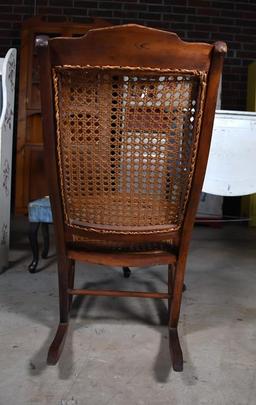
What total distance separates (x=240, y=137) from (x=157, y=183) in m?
1.41

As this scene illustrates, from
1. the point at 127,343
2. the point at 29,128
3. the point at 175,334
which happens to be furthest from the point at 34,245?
the point at 29,128

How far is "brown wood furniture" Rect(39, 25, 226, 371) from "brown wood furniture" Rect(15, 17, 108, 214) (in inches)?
105

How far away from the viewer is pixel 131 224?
1.25 metres

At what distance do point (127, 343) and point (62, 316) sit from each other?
9.7 inches

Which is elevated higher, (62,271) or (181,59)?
(181,59)

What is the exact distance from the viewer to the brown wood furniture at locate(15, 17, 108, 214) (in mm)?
3811

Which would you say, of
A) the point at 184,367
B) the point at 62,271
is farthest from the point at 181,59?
the point at 184,367

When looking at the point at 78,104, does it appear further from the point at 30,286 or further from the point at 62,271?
the point at 30,286

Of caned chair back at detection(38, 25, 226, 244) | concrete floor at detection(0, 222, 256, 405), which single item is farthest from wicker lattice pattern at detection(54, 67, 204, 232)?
concrete floor at detection(0, 222, 256, 405)

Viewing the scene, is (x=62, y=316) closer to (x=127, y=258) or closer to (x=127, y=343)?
(x=127, y=343)

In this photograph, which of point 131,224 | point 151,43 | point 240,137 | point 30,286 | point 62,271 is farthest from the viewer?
point 240,137

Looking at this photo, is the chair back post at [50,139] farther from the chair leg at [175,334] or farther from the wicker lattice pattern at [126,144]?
the chair leg at [175,334]

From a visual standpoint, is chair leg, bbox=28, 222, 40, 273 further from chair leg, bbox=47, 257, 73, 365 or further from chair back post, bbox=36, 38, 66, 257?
chair back post, bbox=36, 38, 66, 257

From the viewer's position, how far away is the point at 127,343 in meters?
1.44
